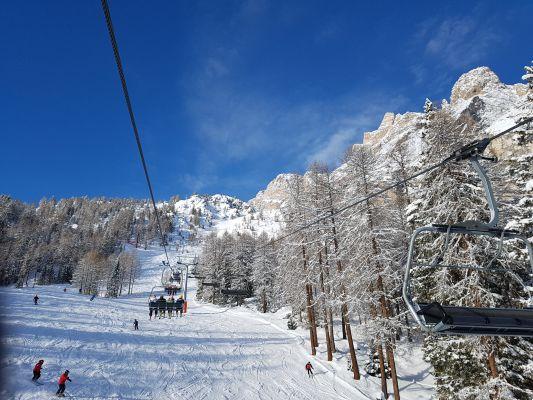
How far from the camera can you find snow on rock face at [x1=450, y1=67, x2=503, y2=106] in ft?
470

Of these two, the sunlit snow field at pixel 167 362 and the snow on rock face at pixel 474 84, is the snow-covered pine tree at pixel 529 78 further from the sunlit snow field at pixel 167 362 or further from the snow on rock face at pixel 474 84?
the snow on rock face at pixel 474 84

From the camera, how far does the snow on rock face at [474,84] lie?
143 m

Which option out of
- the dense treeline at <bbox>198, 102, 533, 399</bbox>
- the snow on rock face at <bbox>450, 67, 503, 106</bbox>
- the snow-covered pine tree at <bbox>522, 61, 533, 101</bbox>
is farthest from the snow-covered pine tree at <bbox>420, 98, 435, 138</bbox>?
the snow on rock face at <bbox>450, 67, 503, 106</bbox>

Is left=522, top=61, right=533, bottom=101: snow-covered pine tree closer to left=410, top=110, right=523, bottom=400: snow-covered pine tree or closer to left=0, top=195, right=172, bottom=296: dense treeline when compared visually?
left=410, top=110, right=523, bottom=400: snow-covered pine tree

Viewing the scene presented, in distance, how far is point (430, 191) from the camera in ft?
53.9

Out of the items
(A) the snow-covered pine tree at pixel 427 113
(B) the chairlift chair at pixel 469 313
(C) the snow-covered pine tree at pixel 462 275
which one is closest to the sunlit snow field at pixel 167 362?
(C) the snow-covered pine tree at pixel 462 275

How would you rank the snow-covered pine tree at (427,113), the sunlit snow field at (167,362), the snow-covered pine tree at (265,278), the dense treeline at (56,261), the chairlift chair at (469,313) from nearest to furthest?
the chairlift chair at (469,313), the snow-covered pine tree at (427,113), the sunlit snow field at (167,362), the snow-covered pine tree at (265,278), the dense treeline at (56,261)

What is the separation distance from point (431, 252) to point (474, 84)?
162 meters

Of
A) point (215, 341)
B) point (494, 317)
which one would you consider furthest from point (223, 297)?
point (494, 317)

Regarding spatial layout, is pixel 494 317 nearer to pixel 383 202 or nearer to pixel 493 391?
pixel 493 391

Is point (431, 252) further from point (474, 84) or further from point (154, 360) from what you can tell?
point (474, 84)

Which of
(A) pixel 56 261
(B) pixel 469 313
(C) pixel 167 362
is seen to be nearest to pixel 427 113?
(B) pixel 469 313

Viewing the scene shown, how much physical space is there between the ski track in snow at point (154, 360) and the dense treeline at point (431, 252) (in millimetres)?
4443

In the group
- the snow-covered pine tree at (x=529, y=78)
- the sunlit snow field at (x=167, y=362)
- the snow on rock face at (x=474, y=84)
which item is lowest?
the sunlit snow field at (x=167, y=362)
